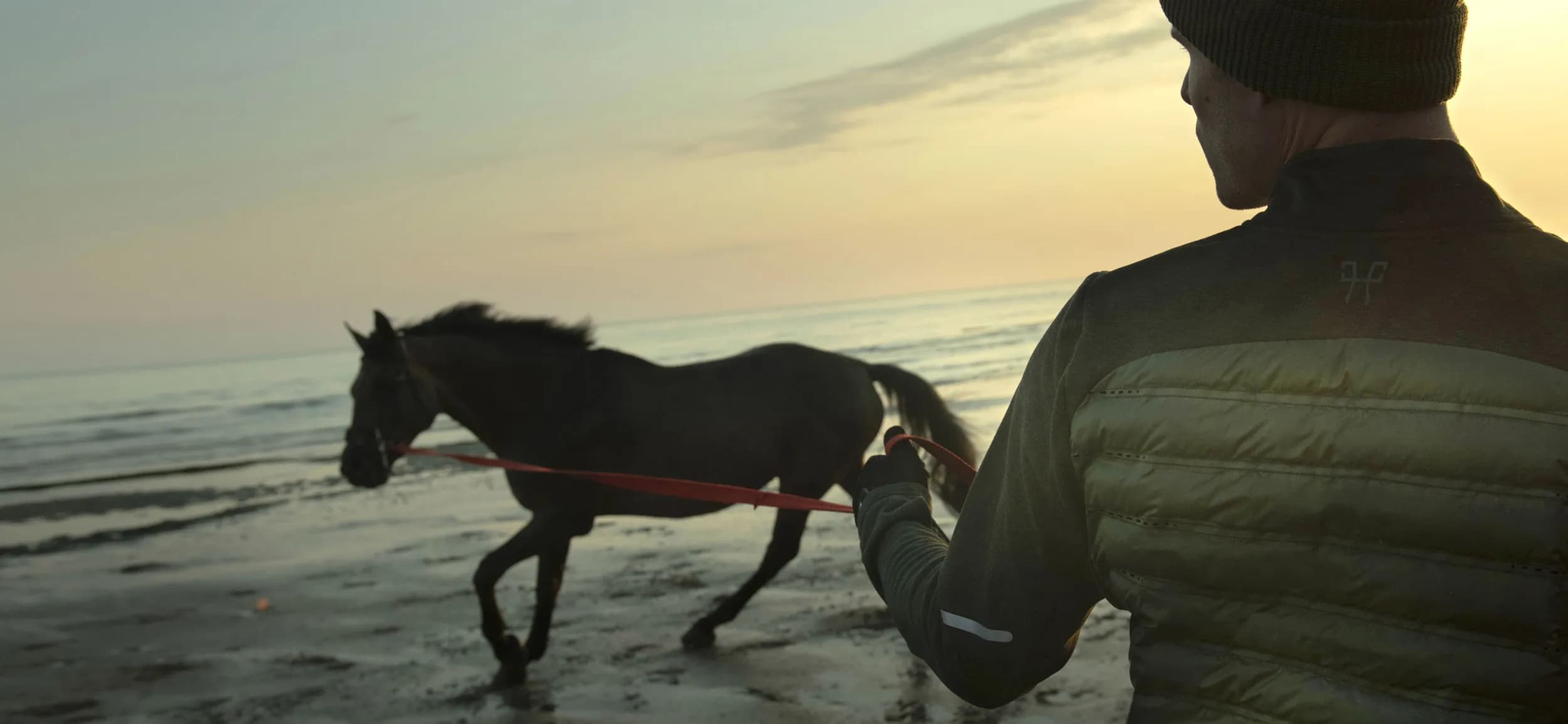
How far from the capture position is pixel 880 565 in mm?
1694

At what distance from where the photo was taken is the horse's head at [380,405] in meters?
6.43

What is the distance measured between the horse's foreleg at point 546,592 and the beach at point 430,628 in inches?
5.8

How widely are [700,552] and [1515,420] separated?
843 centimetres

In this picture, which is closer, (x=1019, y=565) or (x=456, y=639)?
(x=1019, y=565)

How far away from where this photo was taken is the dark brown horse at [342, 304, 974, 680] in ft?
21.2

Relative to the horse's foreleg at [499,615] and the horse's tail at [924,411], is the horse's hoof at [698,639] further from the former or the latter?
the horse's tail at [924,411]

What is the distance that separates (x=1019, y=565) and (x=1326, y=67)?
673 mm

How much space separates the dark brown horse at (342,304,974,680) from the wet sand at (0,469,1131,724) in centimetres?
48

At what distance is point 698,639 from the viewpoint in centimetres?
663

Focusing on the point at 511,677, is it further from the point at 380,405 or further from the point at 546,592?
the point at 380,405

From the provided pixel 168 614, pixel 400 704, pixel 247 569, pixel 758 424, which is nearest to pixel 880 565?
pixel 400 704

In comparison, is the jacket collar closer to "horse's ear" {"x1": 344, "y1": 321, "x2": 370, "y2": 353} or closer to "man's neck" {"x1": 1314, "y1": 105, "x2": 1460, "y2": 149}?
"man's neck" {"x1": 1314, "y1": 105, "x2": 1460, "y2": 149}

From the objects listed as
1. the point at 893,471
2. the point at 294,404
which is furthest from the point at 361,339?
the point at 294,404

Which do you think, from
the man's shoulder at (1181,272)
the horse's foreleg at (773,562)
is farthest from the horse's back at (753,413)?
the man's shoulder at (1181,272)
